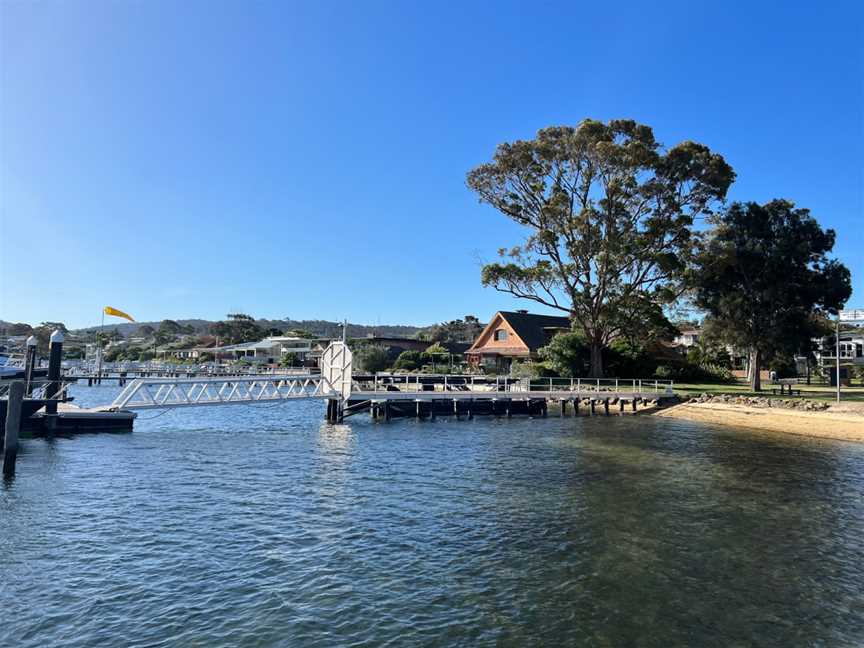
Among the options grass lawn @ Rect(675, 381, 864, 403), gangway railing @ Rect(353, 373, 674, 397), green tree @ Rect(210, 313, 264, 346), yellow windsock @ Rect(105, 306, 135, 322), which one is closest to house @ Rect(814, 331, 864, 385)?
grass lawn @ Rect(675, 381, 864, 403)

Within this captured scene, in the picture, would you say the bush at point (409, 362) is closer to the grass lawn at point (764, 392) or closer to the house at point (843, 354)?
the grass lawn at point (764, 392)

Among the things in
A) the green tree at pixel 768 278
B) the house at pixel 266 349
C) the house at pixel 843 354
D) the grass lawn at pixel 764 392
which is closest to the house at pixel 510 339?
the grass lawn at pixel 764 392

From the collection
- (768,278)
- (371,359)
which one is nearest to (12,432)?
(768,278)

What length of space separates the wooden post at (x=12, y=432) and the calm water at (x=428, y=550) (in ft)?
2.99

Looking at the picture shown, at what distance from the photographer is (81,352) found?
463 ft

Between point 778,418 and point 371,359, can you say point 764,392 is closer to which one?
point 778,418

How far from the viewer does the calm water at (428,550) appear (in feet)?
29.1

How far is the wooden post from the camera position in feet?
61.8

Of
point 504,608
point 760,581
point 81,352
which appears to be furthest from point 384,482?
point 81,352

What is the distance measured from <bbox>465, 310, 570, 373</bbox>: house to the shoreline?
21961 mm

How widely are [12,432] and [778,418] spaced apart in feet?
125

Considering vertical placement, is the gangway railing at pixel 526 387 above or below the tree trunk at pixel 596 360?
below

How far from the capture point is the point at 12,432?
1922 cm

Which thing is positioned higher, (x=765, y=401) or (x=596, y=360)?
(x=596, y=360)
